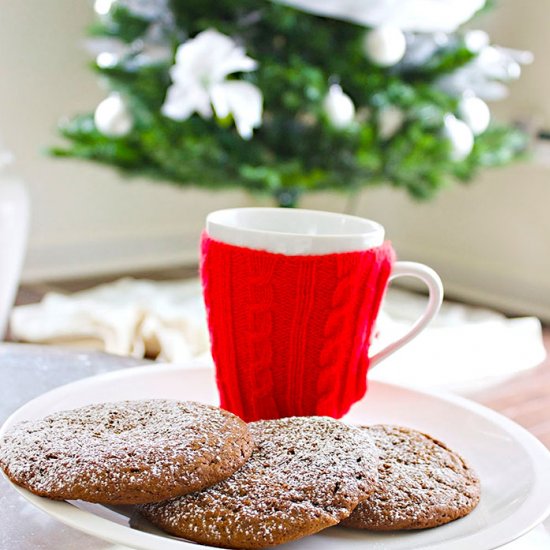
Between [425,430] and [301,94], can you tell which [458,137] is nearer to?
[301,94]

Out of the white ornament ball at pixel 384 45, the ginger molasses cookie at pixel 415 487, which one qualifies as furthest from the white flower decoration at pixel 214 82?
the ginger molasses cookie at pixel 415 487

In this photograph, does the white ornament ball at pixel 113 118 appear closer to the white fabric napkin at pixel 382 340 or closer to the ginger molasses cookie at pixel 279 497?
the white fabric napkin at pixel 382 340

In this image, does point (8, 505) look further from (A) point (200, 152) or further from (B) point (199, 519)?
(A) point (200, 152)

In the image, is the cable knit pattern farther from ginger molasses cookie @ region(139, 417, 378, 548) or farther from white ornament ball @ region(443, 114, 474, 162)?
white ornament ball @ region(443, 114, 474, 162)

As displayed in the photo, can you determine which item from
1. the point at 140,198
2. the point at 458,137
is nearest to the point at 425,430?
the point at 458,137

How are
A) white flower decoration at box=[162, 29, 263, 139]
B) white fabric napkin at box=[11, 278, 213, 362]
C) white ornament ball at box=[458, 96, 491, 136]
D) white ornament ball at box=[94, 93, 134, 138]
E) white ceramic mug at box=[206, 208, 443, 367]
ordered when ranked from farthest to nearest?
white ornament ball at box=[458, 96, 491, 136] < white ornament ball at box=[94, 93, 134, 138] < white flower decoration at box=[162, 29, 263, 139] < white fabric napkin at box=[11, 278, 213, 362] < white ceramic mug at box=[206, 208, 443, 367]

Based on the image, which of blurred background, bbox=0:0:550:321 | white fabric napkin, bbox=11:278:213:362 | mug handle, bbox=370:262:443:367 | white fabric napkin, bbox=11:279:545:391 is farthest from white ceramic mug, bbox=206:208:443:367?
blurred background, bbox=0:0:550:321
